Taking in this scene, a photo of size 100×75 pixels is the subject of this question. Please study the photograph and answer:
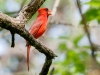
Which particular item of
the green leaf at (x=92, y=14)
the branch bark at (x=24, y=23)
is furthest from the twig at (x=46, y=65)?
the green leaf at (x=92, y=14)

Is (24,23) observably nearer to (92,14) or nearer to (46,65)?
(46,65)

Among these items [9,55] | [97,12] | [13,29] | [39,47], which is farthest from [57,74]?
[9,55]

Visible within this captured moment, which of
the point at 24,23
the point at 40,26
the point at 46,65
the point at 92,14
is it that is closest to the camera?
the point at 24,23

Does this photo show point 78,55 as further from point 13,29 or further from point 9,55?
point 9,55

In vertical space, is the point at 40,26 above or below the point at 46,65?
below

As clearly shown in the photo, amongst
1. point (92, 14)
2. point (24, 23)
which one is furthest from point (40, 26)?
point (24, 23)

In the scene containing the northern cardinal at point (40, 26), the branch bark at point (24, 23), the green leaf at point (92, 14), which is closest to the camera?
the branch bark at point (24, 23)

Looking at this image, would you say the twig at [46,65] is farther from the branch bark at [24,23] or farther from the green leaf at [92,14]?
the green leaf at [92,14]

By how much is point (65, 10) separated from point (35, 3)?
22.9ft

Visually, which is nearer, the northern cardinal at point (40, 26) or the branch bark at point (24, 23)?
the branch bark at point (24, 23)

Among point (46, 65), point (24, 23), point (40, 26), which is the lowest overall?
point (40, 26)

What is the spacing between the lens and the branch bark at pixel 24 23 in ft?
6.99

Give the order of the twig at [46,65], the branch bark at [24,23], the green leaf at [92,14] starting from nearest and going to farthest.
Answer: the branch bark at [24,23] < the twig at [46,65] < the green leaf at [92,14]

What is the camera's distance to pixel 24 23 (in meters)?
2.28
